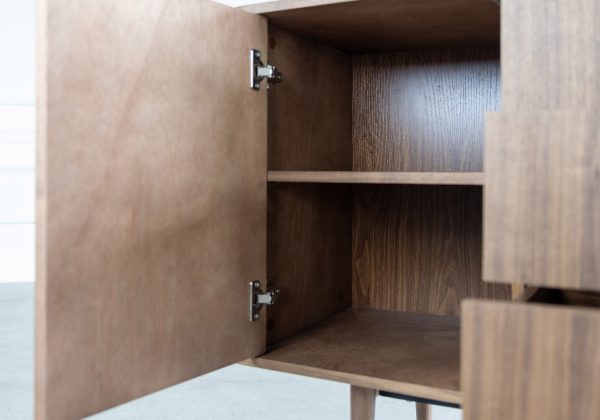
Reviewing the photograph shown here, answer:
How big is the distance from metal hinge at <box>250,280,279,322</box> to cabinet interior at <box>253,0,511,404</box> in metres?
0.06

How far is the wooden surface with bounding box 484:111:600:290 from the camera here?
458mm

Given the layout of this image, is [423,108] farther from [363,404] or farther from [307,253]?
[363,404]

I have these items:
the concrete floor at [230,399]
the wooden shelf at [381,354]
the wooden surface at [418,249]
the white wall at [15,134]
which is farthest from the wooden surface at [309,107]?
the white wall at [15,134]

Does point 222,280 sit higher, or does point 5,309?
point 222,280

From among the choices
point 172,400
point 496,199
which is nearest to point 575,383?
point 496,199

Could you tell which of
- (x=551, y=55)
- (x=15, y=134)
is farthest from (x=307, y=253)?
(x=15, y=134)

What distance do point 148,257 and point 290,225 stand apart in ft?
1.17

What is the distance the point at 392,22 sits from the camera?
0.96m

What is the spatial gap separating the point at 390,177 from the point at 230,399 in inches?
66.1

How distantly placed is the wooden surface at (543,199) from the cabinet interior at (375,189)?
1.34 feet

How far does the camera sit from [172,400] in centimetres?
233

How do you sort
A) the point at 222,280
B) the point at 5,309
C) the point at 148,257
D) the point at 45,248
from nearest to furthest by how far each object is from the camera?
the point at 45,248 → the point at 148,257 → the point at 222,280 → the point at 5,309

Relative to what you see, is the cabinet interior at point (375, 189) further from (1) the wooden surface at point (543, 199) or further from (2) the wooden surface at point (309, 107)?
(1) the wooden surface at point (543, 199)

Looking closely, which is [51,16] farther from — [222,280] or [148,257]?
[222,280]
